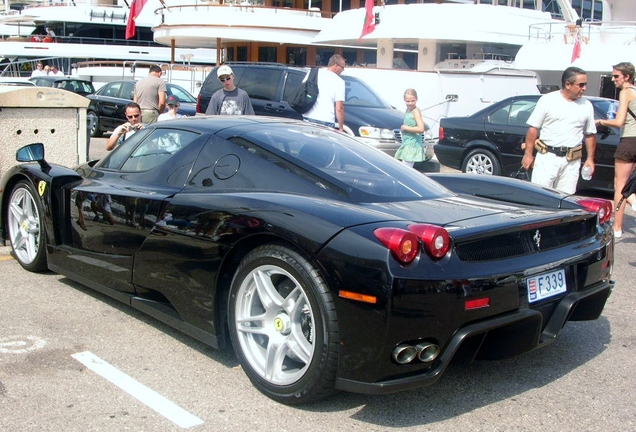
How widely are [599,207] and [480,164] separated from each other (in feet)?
24.3

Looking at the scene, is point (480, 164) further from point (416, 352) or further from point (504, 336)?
point (416, 352)

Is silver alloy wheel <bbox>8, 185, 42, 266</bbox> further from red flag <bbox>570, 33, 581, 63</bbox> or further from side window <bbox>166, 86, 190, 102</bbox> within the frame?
red flag <bbox>570, 33, 581, 63</bbox>

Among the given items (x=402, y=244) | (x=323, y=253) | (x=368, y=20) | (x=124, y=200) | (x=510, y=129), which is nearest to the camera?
(x=402, y=244)

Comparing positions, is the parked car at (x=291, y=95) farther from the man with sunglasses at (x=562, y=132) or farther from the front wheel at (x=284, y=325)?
the front wheel at (x=284, y=325)

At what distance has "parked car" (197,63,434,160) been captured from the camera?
40.1 ft

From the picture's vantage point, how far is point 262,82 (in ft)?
42.7

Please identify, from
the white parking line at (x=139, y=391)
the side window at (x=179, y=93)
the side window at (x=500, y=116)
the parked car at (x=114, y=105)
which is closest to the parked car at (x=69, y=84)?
the parked car at (x=114, y=105)

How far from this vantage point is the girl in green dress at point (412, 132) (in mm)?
9578

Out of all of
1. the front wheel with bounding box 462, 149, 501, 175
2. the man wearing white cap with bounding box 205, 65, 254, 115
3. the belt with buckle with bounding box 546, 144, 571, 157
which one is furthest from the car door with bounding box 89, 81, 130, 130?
the belt with buckle with bounding box 546, 144, 571, 157

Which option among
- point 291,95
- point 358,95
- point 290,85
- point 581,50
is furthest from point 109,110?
point 581,50

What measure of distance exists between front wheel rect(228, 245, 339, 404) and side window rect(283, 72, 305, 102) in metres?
9.20

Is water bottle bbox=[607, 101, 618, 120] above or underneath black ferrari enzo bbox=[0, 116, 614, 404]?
above

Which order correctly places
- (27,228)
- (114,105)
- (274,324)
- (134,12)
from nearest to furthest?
(274,324) < (27,228) < (114,105) < (134,12)

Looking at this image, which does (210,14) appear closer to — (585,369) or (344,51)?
(344,51)
